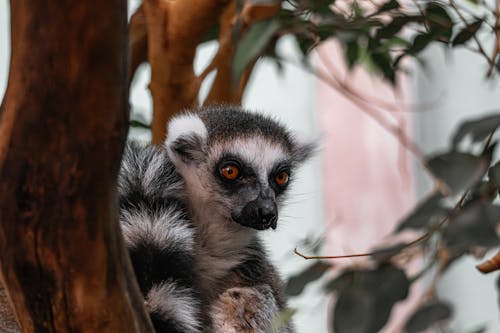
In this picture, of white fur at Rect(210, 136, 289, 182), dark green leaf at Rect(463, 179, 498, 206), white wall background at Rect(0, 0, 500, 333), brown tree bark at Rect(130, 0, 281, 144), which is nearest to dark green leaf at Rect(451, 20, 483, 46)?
dark green leaf at Rect(463, 179, 498, 206)

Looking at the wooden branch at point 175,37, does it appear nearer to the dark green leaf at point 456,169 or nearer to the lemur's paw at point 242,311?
the lemur's paw at point 242,311

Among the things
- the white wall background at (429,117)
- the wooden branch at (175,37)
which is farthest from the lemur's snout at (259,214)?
the white wall background at (429,117)

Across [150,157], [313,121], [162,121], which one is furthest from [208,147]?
[313,121]

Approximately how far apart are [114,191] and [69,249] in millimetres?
86

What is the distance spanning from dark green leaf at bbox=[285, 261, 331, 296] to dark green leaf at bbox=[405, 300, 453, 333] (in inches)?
6.1

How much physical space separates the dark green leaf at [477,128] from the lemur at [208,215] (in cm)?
65

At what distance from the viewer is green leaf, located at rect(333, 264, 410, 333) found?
793 mm

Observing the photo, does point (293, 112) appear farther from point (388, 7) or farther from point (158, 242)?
point (158, 242)

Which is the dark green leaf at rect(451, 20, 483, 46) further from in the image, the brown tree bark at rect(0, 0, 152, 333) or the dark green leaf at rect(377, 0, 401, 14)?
the brown tree bark at rect(0, 0, 152, 333)

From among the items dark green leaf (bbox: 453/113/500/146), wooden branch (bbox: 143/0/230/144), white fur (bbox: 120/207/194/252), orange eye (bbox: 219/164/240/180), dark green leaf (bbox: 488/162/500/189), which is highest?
dark green leaf (bbox: 453/113/500/146)

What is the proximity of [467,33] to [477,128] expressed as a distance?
0.58 meters

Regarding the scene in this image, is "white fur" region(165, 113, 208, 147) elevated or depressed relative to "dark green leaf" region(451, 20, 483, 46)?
depressed

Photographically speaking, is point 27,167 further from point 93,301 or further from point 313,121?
point 313,121

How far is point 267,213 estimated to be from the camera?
5.53ft
